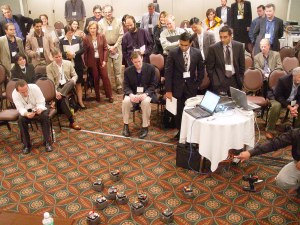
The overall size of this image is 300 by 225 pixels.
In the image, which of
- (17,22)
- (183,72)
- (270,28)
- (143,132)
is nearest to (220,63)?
(183,72)

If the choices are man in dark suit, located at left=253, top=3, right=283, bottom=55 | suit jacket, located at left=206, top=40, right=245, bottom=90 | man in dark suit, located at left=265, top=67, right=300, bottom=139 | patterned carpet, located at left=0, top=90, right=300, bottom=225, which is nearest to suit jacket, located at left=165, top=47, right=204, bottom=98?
suit jacket, located at left=206, top=40, right=245, bottom=90

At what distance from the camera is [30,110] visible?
473 cm

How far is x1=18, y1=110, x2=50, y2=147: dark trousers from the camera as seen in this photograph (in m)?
4.64

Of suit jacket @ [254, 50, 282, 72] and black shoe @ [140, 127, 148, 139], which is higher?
suit jacket @ [254, 50, 282, 72]

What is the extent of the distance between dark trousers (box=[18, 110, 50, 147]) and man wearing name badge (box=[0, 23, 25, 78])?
1.90m

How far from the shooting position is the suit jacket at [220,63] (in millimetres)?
4469

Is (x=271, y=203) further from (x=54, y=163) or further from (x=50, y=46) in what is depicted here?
(x=50, y=46)

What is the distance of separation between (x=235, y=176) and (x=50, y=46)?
4.19m

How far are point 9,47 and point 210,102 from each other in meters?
4.06

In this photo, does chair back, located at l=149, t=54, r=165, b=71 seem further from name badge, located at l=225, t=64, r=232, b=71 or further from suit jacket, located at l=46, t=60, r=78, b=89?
name badge, located at l=225, t=64, r=232, b=71

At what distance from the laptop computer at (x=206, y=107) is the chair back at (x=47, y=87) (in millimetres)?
2225

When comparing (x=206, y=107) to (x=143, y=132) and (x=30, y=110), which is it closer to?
(x=143, y=132)

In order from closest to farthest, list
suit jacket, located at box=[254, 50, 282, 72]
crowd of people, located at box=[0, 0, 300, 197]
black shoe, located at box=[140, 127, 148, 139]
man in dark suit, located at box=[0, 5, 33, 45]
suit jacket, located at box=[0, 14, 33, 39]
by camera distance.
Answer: crowd of people, located at box=[0, 0, 300, 197] → black shoe, located at box=[140, 127, 148, 139] → suit jacket, located at box=[254, 50, 282, 72] → man in dark suit, located at box=[0, 5, 33, 45] → suit jacket, located at box=[0, 14, 33, 39]

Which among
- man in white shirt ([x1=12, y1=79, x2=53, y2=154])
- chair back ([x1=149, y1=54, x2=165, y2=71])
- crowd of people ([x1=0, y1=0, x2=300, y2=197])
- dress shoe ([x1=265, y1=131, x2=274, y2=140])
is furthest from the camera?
chair back ([x1=149, y1=54, x2=165, y2=71])
